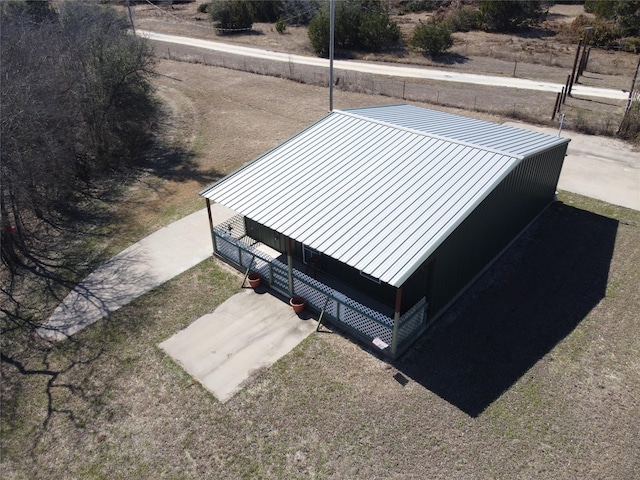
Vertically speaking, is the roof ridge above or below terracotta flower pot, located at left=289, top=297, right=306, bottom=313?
above

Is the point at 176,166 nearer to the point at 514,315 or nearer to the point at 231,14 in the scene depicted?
the point at 514,315

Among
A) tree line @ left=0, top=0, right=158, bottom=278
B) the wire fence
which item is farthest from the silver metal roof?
the wire fence

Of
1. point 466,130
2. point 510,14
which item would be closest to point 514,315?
point 466,130

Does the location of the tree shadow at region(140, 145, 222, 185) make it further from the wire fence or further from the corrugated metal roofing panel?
the wire fence

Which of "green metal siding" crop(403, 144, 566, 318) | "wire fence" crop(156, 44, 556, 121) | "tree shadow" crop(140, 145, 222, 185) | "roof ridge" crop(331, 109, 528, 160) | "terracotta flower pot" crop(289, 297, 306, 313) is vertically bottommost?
"tree shadow" crop(140, 145, 222, 185)

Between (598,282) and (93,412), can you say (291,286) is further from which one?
(598,282)
